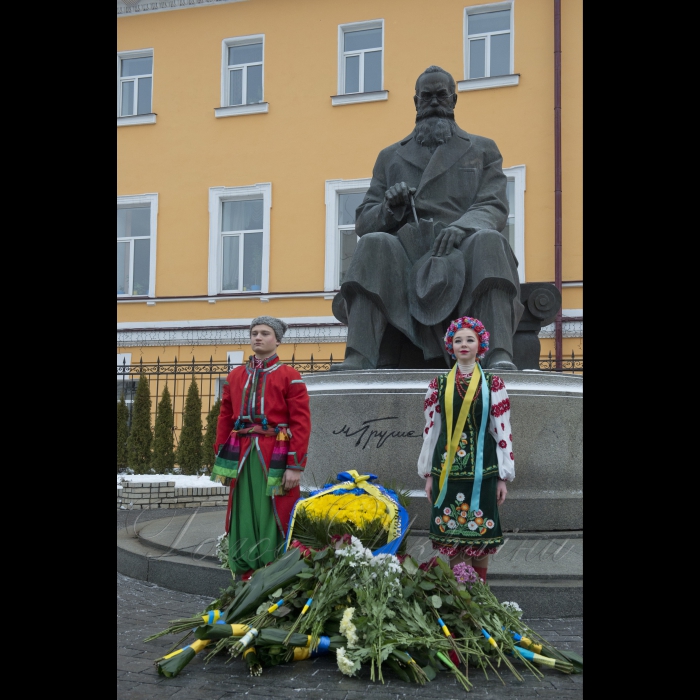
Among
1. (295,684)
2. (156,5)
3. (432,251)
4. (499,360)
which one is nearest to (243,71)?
(156,5)

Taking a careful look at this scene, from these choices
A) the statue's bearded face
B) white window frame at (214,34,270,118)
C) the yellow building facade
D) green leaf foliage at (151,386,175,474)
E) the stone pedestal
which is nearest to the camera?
the stone pedestal

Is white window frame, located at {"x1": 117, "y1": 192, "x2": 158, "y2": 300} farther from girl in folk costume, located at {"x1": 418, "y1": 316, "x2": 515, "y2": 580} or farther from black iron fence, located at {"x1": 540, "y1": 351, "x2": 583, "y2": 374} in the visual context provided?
girl in folk costume, located at {"x1": 418, "y1": 316, "x2": 515, "y2": 580}

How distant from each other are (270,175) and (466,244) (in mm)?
12824

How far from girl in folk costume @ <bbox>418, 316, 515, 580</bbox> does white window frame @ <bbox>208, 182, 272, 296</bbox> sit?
1429cm

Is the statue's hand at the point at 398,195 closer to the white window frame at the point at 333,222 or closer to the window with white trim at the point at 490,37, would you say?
the white window frame at the point at 333,222

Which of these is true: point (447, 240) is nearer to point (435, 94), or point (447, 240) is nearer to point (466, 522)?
point (435, 94)

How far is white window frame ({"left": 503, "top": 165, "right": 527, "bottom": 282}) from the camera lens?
16984mm

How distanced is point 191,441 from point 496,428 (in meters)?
10.5

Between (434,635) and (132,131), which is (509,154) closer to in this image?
(132,131)

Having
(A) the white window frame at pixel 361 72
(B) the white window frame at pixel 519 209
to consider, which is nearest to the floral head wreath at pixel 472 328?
(B) the white window frame at pixel 519 209
